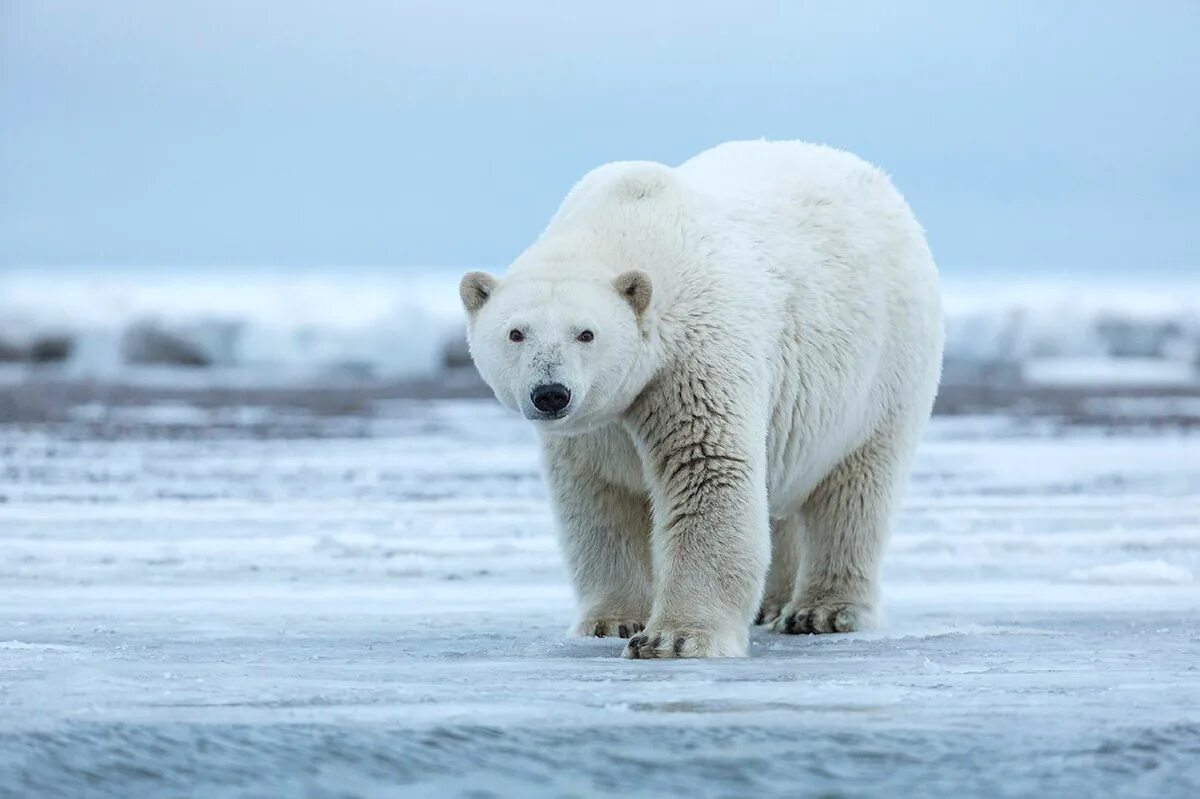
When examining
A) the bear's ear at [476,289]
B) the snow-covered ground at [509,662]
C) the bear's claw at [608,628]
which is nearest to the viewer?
the snow-covered ground at [509,662]

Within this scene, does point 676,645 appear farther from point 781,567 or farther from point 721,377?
point 781,567

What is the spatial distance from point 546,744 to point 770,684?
2.62 ft

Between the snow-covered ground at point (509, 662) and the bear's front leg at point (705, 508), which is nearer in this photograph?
the snow-covered ground at point (509, 662)

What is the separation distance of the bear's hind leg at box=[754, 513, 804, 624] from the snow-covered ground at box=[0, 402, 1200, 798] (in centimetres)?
36

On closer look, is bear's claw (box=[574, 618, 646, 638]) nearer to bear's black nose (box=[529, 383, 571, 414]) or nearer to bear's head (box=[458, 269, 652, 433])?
bear's head (box=[458, 269, 652, 433])

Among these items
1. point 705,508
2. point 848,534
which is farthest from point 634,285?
point 848,534

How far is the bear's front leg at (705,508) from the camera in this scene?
4570mm

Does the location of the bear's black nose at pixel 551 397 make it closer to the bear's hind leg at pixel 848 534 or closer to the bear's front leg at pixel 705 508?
the bear's front leg at pixel 705 508

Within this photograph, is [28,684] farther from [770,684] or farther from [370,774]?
[770,684]

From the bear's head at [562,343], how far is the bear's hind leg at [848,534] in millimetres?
1139

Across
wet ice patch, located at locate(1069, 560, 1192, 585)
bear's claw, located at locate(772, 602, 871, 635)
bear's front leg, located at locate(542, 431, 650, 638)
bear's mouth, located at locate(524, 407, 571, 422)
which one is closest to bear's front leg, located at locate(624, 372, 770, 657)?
bear's front leg, located at locate(542, 431, 650, 638)

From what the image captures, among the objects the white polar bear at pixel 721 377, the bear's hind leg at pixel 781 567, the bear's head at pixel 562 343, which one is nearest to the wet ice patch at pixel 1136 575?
the white polar bear at pixel 721 377

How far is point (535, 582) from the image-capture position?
6.24 meters

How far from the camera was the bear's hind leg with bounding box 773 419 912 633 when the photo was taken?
5.45m
